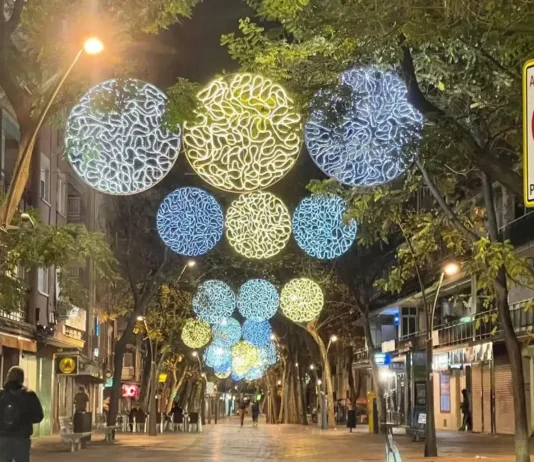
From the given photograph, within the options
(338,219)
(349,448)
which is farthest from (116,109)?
(349,448)

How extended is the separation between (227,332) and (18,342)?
2340 centimetres

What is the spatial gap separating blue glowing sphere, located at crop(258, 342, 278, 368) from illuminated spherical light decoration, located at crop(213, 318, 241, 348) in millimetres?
6219

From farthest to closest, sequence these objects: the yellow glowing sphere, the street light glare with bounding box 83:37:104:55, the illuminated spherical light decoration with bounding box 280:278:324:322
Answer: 1. the yellow glowing sphere
2. the illuminated spherical light decoration with bounding box 280:278:324:322
3. the street light glare with bounding box 83:37:104:55

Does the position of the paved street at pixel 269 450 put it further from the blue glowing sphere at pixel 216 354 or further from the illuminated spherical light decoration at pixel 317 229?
the blue glowing sphere at pixel 216 354

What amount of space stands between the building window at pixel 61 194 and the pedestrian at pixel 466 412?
19197 millimetres

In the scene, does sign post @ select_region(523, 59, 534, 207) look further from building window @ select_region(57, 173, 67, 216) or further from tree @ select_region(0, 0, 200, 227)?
building window @ select_region(57, 173, 67, 216)

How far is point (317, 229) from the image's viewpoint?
2388cm

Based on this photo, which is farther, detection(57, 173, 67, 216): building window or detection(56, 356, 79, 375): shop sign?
detection(57, 173, 67, 216): building window

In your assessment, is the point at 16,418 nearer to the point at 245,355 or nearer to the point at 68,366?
the point at 68,366

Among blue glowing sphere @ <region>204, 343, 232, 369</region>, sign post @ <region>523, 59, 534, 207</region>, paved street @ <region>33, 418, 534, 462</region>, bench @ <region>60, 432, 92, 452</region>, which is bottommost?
paved street @ <region>33, 418, 534, 462</region>

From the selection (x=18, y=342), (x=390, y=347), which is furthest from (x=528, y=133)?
(x=390, y=347)

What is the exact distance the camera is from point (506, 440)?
34781 millimetres

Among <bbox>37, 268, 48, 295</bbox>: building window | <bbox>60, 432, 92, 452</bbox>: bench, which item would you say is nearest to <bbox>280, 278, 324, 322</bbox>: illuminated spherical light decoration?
<bbox>37, 268, 48, 295</bbox>: building window

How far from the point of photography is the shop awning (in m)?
29.1
